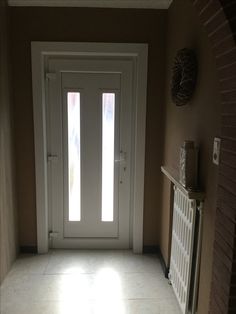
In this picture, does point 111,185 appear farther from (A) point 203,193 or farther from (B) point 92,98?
(A) point 203,193

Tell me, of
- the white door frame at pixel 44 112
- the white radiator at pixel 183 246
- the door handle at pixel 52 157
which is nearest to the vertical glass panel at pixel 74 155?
the door handle at pixel 52 157

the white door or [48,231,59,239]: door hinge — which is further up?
the white door

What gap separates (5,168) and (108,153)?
1.02m

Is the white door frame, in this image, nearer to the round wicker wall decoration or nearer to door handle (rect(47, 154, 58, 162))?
door handle (rect(47, 154, 58, 162))

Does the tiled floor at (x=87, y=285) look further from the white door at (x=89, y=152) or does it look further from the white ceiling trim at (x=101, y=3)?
the white ceiling trim at (x=101, y=3)

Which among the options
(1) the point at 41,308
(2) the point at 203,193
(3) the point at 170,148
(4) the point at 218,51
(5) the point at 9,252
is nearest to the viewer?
(4) the point at 218,51

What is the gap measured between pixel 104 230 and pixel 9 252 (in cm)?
98

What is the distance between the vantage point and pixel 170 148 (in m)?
2.59

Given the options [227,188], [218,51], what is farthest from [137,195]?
[218,51]

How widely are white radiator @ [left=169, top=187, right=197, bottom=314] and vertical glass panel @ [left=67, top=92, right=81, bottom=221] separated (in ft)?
3.97

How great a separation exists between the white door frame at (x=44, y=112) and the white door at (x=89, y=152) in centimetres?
8

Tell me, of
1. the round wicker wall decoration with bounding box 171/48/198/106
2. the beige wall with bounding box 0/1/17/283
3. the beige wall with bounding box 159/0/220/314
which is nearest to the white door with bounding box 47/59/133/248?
the beige wall with bounding box 0/1/17/283

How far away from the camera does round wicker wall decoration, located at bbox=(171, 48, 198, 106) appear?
1866 millimetres

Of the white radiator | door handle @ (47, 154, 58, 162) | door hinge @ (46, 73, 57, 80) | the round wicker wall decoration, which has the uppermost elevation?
door hinge @ (46, 73, 57, 80)
